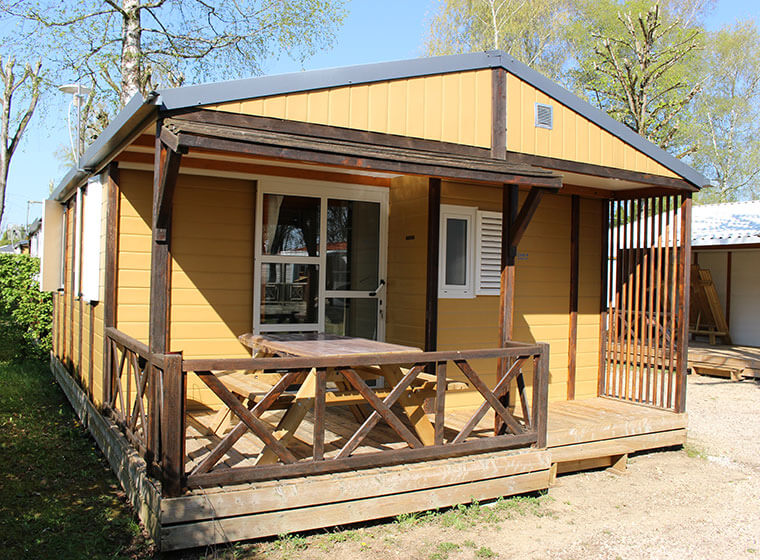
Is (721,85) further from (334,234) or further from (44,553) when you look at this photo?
(44,553)

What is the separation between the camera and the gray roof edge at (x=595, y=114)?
5.78 meters

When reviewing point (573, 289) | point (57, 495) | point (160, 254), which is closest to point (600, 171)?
point (573, 289)

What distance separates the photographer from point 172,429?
12.2 feet

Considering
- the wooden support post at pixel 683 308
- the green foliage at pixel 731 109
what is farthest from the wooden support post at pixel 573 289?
the green foliage at pixel 731 109

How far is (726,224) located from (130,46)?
12803 mm

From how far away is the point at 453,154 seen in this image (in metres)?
5.40


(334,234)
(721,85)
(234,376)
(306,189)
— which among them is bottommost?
(234,376)

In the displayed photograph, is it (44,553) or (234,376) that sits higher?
(234,376)

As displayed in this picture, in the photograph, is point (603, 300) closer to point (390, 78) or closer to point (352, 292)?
point (352, 292)

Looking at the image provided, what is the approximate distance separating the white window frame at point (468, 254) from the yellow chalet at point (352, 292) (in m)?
0.02

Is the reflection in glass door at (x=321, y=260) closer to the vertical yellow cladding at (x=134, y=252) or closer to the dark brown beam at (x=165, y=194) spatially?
the vertical yellow cladding at (x=134, y=252)

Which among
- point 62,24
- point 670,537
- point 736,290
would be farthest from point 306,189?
point 736,290

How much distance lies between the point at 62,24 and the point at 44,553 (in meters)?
12.8

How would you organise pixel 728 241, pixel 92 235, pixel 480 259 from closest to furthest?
pixel 92 235
pixel 480 259
pixel 728 241
